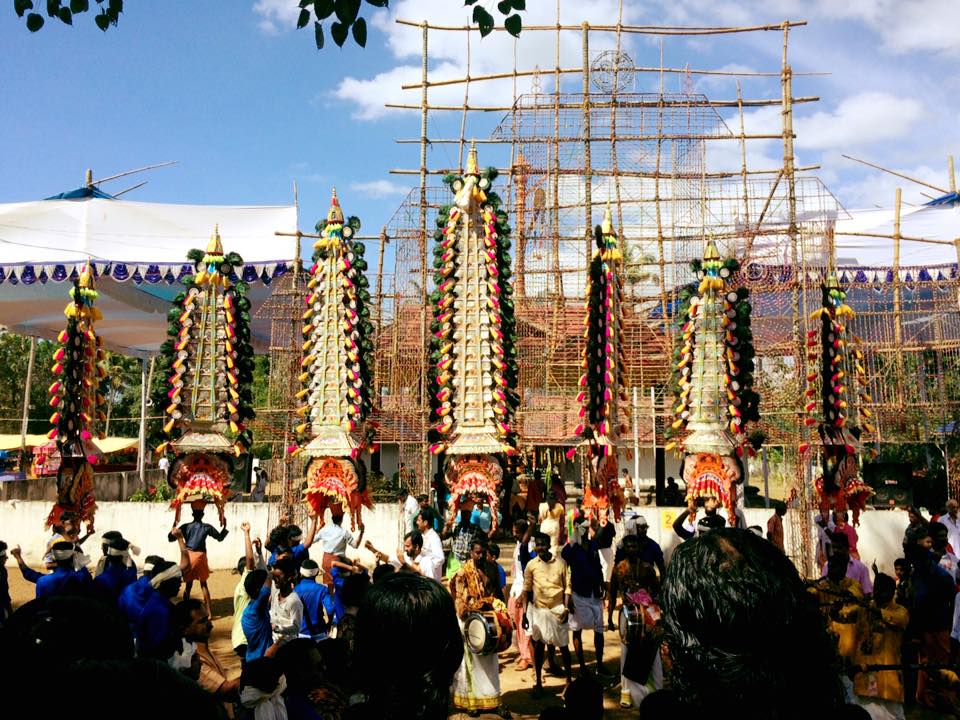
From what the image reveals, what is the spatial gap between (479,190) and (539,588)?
634 cm

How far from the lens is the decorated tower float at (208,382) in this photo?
38.2 ft

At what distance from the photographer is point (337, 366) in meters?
12.1

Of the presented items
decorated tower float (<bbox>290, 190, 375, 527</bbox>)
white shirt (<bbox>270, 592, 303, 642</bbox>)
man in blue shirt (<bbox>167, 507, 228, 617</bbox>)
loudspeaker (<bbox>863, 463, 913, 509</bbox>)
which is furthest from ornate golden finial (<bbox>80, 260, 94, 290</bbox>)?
loudspeaker (<bbox>863, 463, 913, 509</bbox>)

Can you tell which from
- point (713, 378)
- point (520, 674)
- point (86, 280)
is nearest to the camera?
point (520, 674)

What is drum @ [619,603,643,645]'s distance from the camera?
22.7 feet

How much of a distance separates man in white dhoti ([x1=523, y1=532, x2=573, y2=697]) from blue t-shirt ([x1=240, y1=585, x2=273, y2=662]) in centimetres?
263

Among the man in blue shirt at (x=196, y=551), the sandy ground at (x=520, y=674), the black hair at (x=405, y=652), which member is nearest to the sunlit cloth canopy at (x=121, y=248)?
the sandy ground at (x=520, y=674)

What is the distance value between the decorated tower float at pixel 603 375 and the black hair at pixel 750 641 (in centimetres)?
971

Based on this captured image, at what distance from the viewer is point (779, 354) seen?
1983 centimetres

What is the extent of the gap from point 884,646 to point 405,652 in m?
4.90

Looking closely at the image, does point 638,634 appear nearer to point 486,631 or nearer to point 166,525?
point 486,631

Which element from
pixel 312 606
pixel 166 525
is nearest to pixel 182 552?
pixel 312 606

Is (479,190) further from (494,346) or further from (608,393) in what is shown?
(608,393)

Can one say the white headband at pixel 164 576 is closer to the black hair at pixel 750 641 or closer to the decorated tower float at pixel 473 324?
the black hair at pixel 750 641
